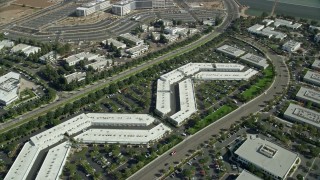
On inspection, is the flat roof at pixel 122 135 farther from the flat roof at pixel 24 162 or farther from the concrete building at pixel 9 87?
the concrete building at pixel 9 87

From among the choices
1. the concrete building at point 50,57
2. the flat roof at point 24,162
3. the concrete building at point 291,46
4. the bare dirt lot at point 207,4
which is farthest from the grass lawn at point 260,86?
the bare dirt lot at point 207,4

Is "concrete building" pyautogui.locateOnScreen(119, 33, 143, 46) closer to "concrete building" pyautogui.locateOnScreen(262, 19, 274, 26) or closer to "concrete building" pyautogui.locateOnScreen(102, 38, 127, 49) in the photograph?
"concrete building" pyautogui.locateOnScreen(102, 38, 127, 49)

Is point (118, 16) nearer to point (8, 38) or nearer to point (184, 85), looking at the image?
point (8, 38)

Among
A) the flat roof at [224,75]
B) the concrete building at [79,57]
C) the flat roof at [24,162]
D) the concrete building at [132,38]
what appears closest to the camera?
the flat roof at [24,162]

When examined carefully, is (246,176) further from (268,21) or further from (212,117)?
(268,21)

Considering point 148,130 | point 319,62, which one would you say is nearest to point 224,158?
point 148,130

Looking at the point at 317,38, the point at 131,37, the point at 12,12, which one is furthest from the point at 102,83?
the point at 317,38

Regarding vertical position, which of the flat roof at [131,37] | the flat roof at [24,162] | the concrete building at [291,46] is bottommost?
the flat roof at [24,162]
